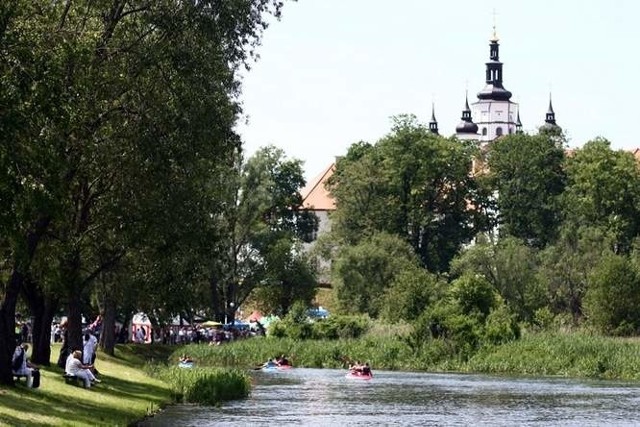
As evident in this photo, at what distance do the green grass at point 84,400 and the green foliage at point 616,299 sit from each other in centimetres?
4305

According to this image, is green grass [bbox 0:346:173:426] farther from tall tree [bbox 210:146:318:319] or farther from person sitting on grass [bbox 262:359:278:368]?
tall tree [bbox 210:146:318:319]

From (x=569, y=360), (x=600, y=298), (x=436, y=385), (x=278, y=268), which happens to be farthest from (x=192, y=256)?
(x=278, y=268)

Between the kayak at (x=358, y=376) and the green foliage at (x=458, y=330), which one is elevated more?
the green foliage at (x=458, y=330)

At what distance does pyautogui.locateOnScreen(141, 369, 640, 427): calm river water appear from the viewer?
39531 millimetres

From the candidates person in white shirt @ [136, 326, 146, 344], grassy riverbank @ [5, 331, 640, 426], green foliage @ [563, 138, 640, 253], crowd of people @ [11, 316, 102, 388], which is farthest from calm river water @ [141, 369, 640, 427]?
green foliage @ [563, 138, 640, 253]

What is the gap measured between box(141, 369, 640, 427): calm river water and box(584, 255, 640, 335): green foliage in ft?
76.8

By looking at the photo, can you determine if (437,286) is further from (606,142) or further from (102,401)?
(102,401)

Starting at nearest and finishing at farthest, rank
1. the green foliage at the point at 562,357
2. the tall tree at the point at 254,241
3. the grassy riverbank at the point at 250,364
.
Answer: the grassy riverbank at the point at 250,364 → the green foliage at the point at 562,357 → the tall tree at the point at 254,241

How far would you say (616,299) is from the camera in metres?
86.6

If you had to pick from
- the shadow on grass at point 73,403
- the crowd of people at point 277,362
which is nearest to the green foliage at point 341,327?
the crowd of people at point 277,362

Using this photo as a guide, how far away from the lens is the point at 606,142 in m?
125

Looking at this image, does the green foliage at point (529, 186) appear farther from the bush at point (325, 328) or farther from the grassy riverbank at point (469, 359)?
the grassy riverbank at point (469, 359)

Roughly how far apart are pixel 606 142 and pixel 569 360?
58435 millimetres

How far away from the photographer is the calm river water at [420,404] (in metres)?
39.5
